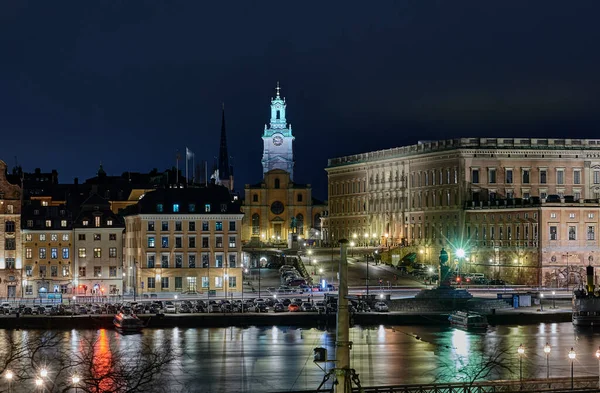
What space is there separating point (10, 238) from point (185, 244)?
48.6 ft

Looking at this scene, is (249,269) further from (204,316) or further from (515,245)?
(204,316)

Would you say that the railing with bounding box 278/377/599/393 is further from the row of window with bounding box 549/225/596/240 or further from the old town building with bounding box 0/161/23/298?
the row of window with bounding box 549/225/596/240

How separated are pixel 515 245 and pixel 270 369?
61.8 metres

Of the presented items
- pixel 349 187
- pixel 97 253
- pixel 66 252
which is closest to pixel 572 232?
pixel 97 253

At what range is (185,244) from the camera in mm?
130000

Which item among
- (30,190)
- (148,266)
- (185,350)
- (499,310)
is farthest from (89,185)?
(185,350)

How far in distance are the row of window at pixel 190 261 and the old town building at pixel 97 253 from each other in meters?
4.03

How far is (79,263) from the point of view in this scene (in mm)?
131500

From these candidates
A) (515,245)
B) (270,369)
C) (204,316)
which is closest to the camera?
(270,369)

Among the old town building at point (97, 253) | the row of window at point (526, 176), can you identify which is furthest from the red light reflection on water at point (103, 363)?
the row of window at point (526, 176)

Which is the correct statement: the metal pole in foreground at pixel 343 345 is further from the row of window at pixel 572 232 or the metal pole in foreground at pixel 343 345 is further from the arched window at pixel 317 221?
the arched window at pixel 317 221

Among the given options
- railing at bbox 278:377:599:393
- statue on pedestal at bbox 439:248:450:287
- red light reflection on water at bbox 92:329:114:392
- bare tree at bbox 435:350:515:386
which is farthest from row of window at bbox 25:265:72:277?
railing at bbox 278:377:599:393

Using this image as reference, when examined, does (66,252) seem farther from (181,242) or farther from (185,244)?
(185,244)

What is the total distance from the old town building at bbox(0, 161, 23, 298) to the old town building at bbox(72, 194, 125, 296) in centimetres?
482
